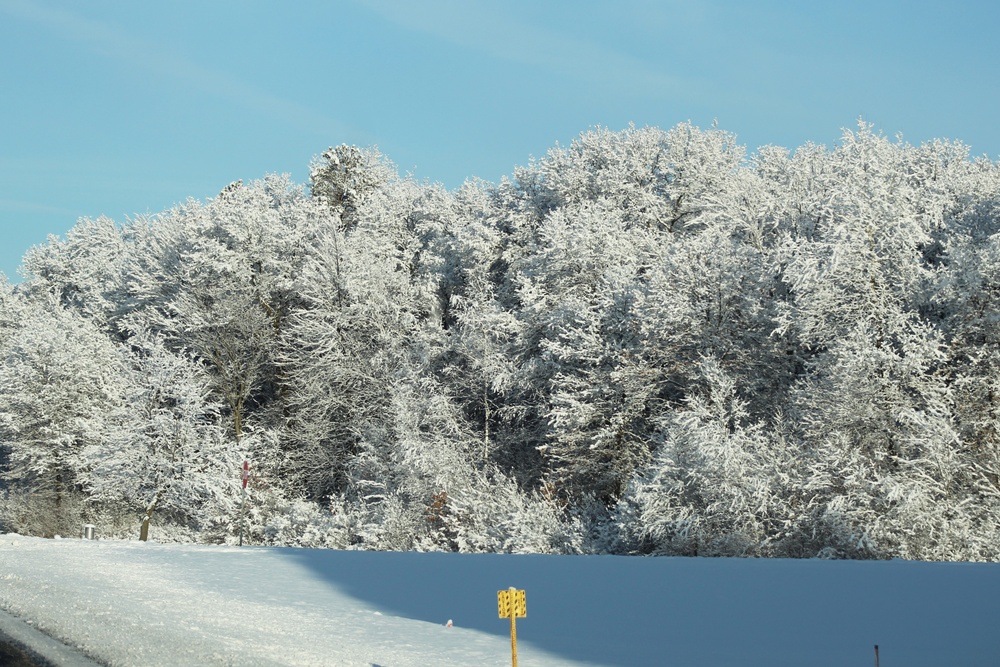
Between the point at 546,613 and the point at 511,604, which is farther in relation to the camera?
the point at 546,613

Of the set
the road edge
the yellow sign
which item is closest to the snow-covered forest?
the yellow sign

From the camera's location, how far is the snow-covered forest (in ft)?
80.5

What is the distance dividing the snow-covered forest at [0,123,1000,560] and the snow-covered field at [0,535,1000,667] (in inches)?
366

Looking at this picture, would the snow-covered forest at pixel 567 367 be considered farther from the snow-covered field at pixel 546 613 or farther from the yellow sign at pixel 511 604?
the yellow sign at pixel 511 604

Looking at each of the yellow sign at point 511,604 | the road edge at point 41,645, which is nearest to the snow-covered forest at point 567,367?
the yellow sign at point 511,604

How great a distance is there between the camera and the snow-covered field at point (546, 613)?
10.8 m

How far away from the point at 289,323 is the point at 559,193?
11.9 m

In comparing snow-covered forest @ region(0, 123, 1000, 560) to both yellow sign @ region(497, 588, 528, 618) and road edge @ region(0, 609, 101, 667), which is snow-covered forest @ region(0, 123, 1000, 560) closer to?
yellow sign @ region(497, 588, 528, 618)

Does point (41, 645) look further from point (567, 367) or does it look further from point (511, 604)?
point (567, 367)

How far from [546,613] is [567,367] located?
59.2 feet

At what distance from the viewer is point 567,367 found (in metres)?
31.7

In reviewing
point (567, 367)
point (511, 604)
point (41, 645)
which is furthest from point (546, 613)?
point (567, 367)

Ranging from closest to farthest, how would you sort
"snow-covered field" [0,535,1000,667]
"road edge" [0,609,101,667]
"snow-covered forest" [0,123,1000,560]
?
"road edge" [0,609,101,667] → "snow-covered field" [0,535,1000,667] → "snow-covered forest" [0,123,1000,560]

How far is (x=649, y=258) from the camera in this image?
3434cm
